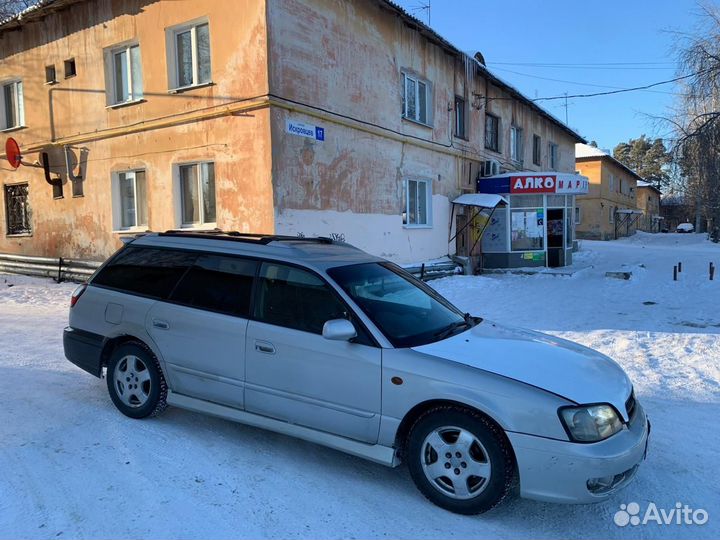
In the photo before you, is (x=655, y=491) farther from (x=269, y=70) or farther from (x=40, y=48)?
(x=40, y=48)

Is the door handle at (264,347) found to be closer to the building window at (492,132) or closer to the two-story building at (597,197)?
the building window at (492,132)

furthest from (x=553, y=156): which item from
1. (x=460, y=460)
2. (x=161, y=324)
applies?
(x=460, y=460)

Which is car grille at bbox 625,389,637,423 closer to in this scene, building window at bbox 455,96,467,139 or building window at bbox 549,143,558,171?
building window at bbox 455,96,467,139

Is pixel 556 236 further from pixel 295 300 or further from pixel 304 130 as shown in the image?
pixel 295 300

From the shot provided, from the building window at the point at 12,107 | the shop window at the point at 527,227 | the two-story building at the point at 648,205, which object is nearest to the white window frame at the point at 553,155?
the shop window at the point at 527,227

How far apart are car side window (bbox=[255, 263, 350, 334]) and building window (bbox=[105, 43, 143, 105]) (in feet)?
33.1

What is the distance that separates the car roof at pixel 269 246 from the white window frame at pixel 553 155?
24.0 meters

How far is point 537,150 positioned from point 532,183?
25.9 feet

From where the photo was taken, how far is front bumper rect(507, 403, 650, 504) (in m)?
2.97

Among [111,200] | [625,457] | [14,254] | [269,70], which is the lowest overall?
[625,457]

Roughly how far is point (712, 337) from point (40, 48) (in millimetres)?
16463

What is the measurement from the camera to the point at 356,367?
11.6 feet

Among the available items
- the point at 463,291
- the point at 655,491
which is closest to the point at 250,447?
the point at 655,491

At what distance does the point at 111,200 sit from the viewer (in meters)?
12.8
